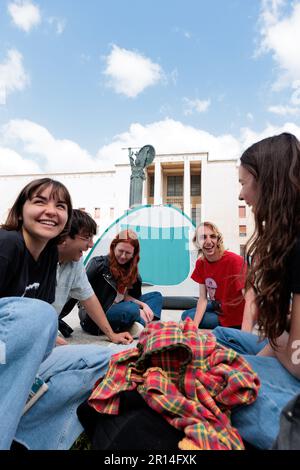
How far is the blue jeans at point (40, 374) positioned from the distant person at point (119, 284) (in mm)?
1377

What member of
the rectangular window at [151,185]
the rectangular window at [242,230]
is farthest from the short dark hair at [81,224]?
the rectangular window at [151,185]

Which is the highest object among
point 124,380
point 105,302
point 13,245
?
point 13,245

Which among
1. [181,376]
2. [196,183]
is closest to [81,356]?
[181,376]

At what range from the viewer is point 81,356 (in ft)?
3.67

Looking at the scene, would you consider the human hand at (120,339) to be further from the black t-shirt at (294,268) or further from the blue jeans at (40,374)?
the black t-shirt at (294,268)

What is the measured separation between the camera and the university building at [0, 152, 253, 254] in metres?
24.9

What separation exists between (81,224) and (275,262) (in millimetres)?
1285

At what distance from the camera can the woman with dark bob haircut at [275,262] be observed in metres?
0.90

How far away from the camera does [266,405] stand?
84 centimetres

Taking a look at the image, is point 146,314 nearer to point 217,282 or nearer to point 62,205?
point 217,282

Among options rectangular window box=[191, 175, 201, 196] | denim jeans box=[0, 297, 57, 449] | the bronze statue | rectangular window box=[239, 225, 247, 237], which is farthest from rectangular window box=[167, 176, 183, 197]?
denim jeans box=[0, 297, 57, 449]

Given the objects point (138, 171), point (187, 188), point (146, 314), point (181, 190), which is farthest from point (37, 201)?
point (181, 190)

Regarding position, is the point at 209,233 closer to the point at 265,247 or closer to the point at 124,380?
the point at 265,247
